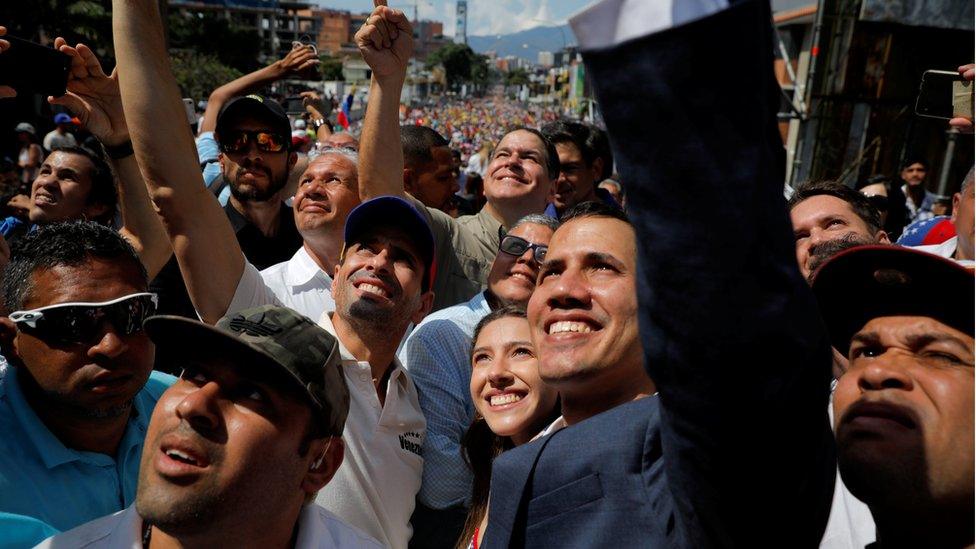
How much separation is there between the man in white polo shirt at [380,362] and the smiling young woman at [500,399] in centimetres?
23

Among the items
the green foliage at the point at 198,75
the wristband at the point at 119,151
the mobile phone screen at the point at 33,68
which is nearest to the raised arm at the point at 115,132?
the wristband at the point at 119,151

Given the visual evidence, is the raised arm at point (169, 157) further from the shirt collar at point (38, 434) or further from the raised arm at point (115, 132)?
the shirt collar at point (38, 434)

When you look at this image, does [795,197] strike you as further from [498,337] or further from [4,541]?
[4,541]

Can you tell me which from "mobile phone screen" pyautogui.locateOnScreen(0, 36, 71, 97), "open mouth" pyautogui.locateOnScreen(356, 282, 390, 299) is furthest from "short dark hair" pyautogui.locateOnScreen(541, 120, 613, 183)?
"mobile phone screen" pyautogui.locateOnScreen(0, 36, 71, 97)

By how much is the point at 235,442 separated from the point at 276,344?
0.26m

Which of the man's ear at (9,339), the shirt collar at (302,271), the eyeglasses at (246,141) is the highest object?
the eyeglasses at (246,141)

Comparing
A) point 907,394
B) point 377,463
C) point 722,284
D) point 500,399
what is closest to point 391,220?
point 500,399

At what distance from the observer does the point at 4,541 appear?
186 cm

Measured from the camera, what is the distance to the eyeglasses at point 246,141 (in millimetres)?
4297

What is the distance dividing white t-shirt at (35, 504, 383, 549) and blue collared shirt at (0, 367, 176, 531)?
28cm

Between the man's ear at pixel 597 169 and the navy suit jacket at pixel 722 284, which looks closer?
the navy suit jacket at pixel 722 284

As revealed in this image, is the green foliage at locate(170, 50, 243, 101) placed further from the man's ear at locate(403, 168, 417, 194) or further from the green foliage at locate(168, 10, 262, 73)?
the man's ear at locate(403, 168, 417, 194)

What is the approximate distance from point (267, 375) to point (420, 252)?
124 cm

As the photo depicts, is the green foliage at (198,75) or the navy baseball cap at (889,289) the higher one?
the navy baseball cap at (889,289)
